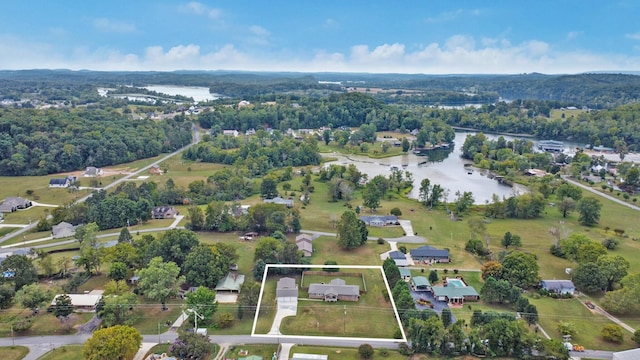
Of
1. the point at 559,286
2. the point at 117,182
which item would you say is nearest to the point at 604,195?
the point at 559,286

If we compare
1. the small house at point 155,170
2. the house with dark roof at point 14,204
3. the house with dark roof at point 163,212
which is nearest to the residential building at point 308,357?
the house with dark roof at point 163,212

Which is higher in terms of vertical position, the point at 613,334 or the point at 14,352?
the point at 613,334

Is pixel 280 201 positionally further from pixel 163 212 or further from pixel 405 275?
pixel 405 275

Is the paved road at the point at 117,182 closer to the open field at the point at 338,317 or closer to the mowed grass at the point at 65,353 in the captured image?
the mowed grass at the point at 65,353

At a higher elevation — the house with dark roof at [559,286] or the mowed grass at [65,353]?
the house with dark roof at [559,286]

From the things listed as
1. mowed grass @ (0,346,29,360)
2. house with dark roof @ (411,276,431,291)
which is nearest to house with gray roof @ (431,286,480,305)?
house with dark roof @ (411,276,431,291)
